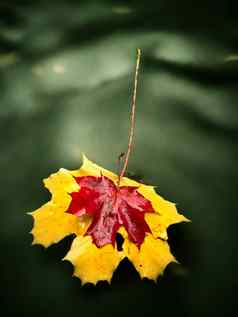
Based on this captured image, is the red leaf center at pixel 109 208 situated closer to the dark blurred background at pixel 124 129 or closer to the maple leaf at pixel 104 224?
the maple leaf at pixel 104 224

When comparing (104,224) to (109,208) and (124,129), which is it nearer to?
(109,208)

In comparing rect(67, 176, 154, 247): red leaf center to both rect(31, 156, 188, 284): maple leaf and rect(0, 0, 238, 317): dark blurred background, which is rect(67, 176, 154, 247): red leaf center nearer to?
rect(31, 156, 188, 284): maple leaf

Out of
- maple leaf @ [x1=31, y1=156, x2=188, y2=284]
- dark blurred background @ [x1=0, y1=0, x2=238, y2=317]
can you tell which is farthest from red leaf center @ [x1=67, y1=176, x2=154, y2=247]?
dark blurred background @ [x1=0, y1=0, x2=238, y2=317]

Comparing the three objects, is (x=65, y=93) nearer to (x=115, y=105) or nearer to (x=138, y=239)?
(x=115, y=105)

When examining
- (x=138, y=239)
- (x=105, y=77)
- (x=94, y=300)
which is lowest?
(x=94, y=300)

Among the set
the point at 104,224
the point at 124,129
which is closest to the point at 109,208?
the point at 104,224

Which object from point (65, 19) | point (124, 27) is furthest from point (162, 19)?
point (65, 19)

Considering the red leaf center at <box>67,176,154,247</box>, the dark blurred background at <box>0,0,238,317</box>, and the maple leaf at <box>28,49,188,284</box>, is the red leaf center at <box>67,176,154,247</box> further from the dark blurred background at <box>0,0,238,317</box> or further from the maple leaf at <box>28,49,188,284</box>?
the dark blurred background at <box>0,0,238,317</box>

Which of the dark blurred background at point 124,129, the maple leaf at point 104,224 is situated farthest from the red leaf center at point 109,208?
the dark blurred background at point 124,129
